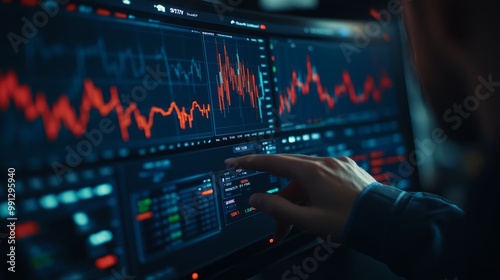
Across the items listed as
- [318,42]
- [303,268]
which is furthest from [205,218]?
[318,42]

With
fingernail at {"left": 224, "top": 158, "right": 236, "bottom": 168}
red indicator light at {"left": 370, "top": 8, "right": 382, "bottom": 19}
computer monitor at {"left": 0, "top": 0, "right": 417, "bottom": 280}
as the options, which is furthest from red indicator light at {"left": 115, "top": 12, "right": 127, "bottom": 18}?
red indicator light at {"left": 370, "top": 8, "right": 382, "bottom": 19}

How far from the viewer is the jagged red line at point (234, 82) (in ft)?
2.80

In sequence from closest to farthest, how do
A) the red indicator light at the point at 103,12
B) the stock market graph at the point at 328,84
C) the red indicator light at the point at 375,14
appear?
the red indicator light at the point at 103,12
the stock market graph at the point at 328,84
the red indicator light at the point at 375,14

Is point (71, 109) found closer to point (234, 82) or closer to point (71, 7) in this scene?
point (71, 7)

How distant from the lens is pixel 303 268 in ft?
3.18

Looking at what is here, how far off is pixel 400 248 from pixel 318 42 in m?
0.61

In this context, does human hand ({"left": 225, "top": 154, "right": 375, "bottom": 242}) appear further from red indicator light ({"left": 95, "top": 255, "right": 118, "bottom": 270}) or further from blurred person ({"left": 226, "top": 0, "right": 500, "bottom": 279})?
red indicator light ({"left": 95, "top": 255, "right": 118, "bottom": 270})

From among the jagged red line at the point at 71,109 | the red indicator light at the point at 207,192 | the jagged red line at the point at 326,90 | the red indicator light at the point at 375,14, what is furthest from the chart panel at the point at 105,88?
the red indicator light at the point at 375,14

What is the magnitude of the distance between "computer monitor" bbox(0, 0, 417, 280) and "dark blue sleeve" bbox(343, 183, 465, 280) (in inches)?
10.5

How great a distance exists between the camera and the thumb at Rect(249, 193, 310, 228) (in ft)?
2.32

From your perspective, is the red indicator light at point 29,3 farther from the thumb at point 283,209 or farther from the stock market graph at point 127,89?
the thumb at point 283,209

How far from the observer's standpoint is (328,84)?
1133mm

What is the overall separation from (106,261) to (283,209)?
0.29 meters

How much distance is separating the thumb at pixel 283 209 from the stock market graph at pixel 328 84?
0.86 ft
